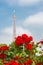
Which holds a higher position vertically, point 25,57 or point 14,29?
point 14,29

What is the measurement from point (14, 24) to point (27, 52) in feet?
11.2

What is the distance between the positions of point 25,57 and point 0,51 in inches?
21.6

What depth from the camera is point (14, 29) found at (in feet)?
25.6

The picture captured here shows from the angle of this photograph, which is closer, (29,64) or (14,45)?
(29,64)

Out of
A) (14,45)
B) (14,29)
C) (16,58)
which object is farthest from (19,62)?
(14,29)

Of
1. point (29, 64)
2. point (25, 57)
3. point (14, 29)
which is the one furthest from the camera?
point (14, 29)

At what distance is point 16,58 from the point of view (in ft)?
14.4

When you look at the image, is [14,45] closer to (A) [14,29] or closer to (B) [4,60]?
(B) [4,60]

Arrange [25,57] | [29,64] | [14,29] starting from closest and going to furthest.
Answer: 1. [29,64]
2. [25,57]
3. [14,29]

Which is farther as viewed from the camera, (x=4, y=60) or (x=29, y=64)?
(x=4, y=60)

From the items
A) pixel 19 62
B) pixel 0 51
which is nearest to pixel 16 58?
pixel 19 62

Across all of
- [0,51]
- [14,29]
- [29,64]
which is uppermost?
[14,29]

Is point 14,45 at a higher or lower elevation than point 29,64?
higher

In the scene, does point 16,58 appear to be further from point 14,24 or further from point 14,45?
point 14,24
